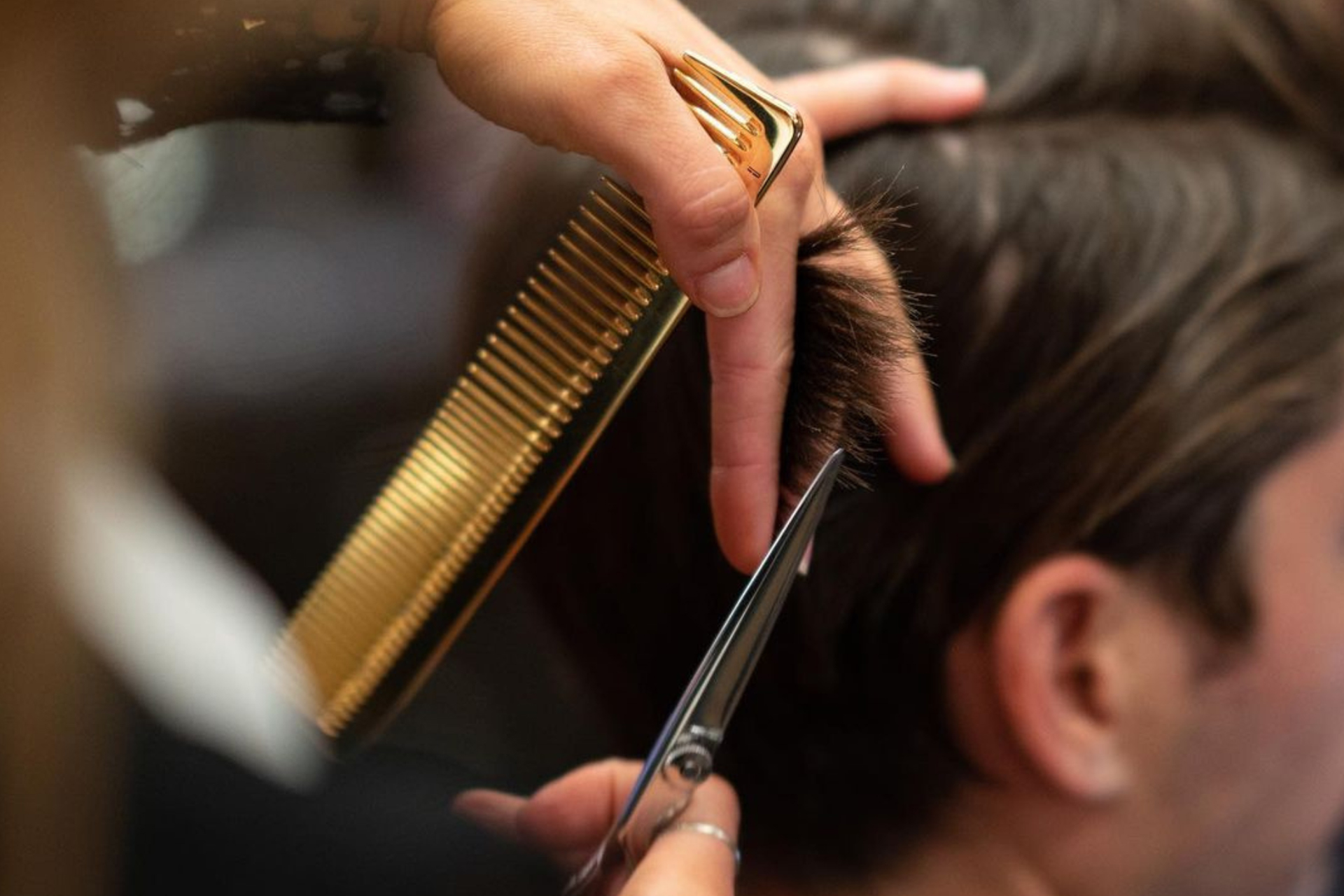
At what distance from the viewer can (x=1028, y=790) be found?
867 millimetres

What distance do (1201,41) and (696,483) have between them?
445 mm

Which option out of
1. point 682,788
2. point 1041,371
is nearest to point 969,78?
point 1041,371

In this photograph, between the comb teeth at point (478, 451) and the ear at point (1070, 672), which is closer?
the comb teeth at point (478, 451)

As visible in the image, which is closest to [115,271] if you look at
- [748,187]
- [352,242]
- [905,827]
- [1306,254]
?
[352,242]

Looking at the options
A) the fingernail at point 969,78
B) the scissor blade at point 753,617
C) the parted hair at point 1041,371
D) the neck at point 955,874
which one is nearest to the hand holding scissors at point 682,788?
the scissor blade at point 753,617

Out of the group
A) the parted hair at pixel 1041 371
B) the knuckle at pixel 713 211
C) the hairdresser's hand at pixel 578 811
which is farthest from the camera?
the parted hair at pixel 1041 371

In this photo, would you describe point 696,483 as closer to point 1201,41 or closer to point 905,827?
point 905,827

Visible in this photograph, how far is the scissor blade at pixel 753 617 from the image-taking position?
1.80 ft

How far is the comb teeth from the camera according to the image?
58 cm

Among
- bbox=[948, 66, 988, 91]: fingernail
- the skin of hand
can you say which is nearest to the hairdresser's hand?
the skin of hand

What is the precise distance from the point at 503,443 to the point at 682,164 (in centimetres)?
18

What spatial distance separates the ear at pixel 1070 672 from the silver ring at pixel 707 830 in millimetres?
304

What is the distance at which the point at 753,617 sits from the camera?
1.82 ft

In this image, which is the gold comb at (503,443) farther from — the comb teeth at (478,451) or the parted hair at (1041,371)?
the parted hair at (1041,371)
